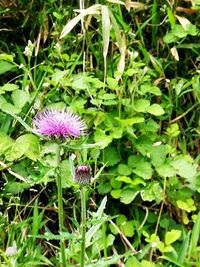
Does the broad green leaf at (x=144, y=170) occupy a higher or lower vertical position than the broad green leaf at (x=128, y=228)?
higher

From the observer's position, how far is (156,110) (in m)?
2.44

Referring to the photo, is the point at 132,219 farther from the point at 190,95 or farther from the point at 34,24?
the point at 34,24

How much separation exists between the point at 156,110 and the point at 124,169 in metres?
0.26

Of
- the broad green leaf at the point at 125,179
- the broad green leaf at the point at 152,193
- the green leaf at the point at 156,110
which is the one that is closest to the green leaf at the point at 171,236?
the broad green leaf at the point at 152,193

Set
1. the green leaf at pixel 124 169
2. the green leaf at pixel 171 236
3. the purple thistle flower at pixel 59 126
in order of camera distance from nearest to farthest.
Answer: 1. the purple thistle flower at pixel 59 126
2. the green leaf at pixel 171 236
3. the green leaf at pixel 124 169

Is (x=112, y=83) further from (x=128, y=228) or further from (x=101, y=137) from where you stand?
(x=128, y=228)

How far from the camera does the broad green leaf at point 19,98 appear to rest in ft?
8.00

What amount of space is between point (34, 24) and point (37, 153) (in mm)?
736

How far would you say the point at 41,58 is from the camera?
2.81 metres

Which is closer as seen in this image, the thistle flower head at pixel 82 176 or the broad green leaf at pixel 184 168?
the thistle flower head at pixel 82 176

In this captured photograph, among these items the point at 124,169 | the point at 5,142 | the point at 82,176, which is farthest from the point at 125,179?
the point at 82,176

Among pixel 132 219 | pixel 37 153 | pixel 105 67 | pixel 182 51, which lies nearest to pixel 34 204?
pixel 37 153

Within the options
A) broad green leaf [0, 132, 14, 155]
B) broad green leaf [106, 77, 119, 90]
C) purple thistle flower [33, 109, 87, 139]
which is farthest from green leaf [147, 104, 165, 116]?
purple thistle flower [33, 109, 87, 139]

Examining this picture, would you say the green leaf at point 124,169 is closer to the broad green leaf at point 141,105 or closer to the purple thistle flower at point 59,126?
the broad green leaf at point 141,105
